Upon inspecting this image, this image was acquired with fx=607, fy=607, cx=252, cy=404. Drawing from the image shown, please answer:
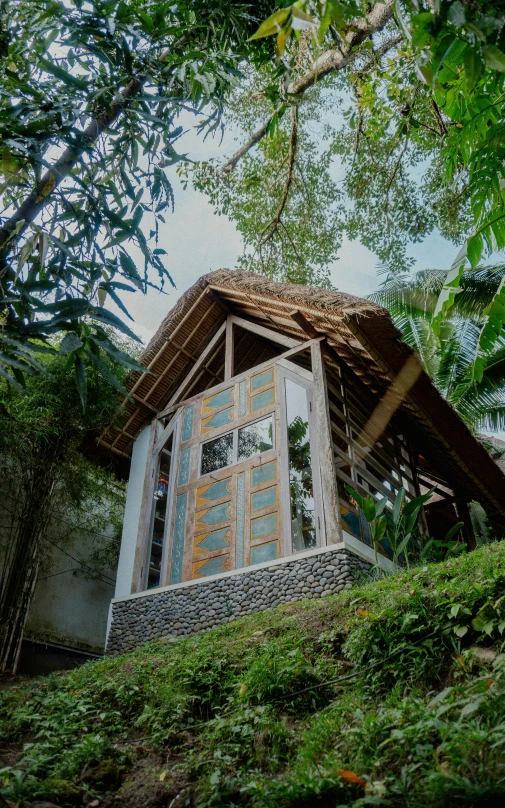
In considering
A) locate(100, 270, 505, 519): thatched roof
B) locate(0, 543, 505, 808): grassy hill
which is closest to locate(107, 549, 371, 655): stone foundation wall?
locate(0, 543, 505, 808): grassy hill

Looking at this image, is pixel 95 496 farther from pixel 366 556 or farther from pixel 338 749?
pixel 338 749

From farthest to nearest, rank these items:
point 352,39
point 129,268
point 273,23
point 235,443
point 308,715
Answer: point 235,443, point 352,39, point 308,715, point 129,268, point 273,23

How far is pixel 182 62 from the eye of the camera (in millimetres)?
2900

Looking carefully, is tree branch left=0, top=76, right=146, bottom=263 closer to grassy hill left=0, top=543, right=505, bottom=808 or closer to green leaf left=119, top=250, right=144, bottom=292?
green leaf left=119, top=250, right=144, bottom=292

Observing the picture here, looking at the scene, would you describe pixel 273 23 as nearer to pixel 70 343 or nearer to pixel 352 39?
pixel 70 343

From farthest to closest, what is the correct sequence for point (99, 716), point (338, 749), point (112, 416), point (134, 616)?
point (112, 416)
point (134, 616)
point (99, 716)
point (338, 749)

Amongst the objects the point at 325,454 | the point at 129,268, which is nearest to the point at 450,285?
the point at 129,268

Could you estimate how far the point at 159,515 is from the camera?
25.2 ft

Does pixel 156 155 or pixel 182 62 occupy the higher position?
pixel 182 62

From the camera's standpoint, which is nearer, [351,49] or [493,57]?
A: [493,57]

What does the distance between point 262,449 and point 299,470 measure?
1.86 feet

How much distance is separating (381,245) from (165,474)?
5753 millimetres

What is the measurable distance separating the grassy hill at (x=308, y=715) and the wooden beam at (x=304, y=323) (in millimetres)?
3093

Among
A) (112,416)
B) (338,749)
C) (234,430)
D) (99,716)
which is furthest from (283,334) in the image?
(338,749)
